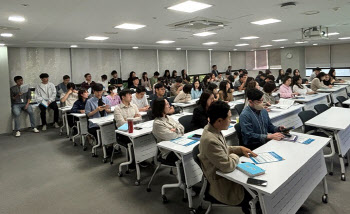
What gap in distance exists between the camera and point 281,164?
2.22 meters

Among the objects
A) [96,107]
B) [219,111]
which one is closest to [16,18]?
[96,107]

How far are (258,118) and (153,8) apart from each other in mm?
2382

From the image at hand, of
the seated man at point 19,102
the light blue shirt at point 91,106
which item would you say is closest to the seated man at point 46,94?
the seated man at point 19,102

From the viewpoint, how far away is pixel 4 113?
732 cm

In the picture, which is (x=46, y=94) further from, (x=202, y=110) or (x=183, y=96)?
(x=202, y=110)

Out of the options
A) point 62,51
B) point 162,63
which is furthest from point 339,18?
point 62,51

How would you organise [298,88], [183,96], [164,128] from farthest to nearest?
1. [298,88]
2. [183,96]
3. [164,128]

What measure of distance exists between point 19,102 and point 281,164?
25.1ft

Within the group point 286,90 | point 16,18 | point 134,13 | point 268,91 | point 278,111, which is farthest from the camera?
point 286,90

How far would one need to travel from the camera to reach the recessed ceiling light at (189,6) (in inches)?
148

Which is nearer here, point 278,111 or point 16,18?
point 16,18

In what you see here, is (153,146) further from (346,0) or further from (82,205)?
(346,0)

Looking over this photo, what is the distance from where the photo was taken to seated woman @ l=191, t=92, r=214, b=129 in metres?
3.60

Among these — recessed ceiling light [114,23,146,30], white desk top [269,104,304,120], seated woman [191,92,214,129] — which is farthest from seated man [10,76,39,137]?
white desk top [269,104,304,120]
